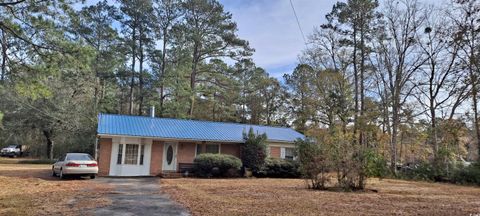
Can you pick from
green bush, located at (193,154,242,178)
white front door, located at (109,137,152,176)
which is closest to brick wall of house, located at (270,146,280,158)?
green bush, located at (193,154,242,178)

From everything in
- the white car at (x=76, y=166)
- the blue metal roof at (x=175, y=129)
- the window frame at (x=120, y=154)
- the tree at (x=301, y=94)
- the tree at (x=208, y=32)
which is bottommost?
the white car at (x=76, y=166)

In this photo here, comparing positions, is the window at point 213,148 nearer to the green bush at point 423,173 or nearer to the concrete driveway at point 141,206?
the concrete driveway at point 141,206

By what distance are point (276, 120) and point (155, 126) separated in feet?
79.3

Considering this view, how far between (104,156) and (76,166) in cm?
339

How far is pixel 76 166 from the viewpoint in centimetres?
1745

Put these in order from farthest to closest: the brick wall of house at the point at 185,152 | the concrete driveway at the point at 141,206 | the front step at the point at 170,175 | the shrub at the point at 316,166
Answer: the brick wall of house at the point at 185,152, the front step at the point at 170,175, the shrub at the point at 316,166, the concrete driveway at the point at 141,206

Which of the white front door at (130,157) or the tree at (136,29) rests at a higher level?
the tree at (136,29)

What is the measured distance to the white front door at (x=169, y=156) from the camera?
2288cm

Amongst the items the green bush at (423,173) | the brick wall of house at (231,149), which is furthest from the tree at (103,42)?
the green bush at (423,173)

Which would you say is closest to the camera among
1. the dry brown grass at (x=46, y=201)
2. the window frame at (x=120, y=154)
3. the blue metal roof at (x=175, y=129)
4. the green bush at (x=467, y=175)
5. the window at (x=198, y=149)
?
the dry brown grass at (x=46, y=201)

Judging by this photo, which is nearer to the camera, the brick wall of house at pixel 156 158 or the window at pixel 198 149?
the brick wall of house at pixel 156 158

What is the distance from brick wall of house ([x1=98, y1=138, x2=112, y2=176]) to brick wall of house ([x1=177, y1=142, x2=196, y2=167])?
4463 mm

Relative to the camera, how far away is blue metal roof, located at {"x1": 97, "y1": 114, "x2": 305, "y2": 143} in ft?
70.6

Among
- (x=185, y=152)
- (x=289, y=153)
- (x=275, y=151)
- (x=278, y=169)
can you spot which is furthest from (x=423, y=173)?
(x=185, y=152)
